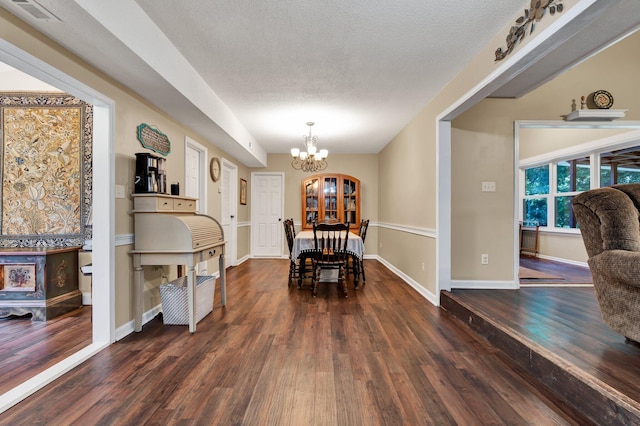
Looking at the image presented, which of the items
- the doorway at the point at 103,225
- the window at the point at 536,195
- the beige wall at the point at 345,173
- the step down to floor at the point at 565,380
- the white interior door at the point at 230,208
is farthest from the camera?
the beige wall at the point at 345,173

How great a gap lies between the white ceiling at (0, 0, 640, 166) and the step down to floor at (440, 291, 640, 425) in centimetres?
224

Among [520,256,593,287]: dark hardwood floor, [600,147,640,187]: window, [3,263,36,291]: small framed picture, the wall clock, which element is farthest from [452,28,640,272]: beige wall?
[3,263,36,291]: small framed picture

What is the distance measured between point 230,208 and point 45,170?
2835 millimetres

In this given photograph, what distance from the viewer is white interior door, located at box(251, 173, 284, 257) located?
6832 millimetres

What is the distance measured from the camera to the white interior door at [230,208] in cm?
542

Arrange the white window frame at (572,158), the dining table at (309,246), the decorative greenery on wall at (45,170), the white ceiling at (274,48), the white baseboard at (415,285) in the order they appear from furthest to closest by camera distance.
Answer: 1. the white window frame at (572,158)
2. the dining table at (309,246)
3. the white baseboard at (415,285)
4. the decorative greenery on wall at (45,170)
5. the white ceiling at (274,48)

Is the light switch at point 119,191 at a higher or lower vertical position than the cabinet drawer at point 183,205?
higher

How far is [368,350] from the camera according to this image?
7.32 feet

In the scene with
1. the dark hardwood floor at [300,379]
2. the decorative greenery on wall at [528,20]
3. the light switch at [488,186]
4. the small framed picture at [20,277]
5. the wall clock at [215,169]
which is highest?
the decorative greenery on wall at [528,20]

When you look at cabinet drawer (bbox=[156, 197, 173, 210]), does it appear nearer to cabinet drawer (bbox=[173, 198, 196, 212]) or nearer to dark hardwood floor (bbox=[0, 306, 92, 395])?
cabinet drawer (bbox=[173, 198, 196, 212])

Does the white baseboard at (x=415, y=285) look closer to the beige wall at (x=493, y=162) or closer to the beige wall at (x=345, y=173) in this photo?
the beige wall at (x=493, y=162)

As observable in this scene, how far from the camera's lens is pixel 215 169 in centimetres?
471

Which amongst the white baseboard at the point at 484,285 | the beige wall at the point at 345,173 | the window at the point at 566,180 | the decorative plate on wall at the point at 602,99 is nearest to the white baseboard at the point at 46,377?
the white baseboard at the point at 484,285

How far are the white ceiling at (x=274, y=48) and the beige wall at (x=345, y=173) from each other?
2.91 meters
